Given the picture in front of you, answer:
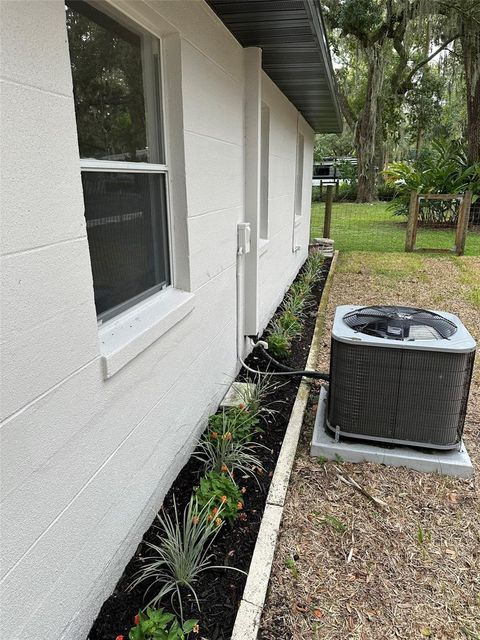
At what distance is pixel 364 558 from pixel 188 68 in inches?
101

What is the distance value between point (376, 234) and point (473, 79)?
6398mm

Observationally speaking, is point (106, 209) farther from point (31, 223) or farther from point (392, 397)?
point (392, 397)

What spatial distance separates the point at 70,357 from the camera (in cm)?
152

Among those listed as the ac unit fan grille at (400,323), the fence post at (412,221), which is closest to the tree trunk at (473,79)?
the fence post at (412,221)

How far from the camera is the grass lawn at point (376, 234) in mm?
11219

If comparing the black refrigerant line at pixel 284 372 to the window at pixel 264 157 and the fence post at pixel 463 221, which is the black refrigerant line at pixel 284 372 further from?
the fence post at pixel 463 221

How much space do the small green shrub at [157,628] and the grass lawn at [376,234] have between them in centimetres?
1008

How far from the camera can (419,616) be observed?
6.35 ft

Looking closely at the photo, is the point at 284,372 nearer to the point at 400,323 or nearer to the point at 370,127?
the point at 400,323

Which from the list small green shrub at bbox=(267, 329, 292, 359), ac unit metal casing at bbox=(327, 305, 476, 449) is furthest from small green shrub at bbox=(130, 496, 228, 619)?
small green shrub at bbox=(267, 329, 292, 359)

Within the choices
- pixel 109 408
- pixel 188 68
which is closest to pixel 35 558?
pixel 109 408

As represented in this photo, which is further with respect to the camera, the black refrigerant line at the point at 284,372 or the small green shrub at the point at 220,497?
the black refrigerant line at the point at 284,372

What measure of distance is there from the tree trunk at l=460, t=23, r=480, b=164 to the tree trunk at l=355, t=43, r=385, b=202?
3154 mm

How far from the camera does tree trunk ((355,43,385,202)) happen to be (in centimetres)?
1697
